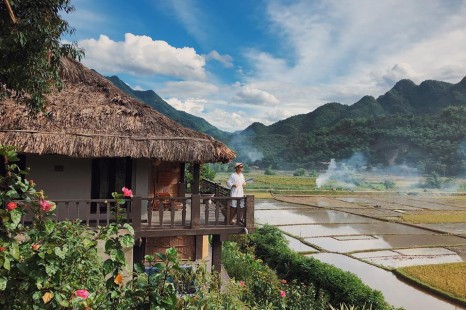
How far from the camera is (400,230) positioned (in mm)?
22016

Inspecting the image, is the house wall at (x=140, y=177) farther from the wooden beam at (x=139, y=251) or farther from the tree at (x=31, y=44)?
the tree at (x=31, y=44)

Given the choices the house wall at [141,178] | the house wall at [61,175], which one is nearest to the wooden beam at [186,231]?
the house wall at [141,178]

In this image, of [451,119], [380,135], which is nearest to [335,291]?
[380,135]

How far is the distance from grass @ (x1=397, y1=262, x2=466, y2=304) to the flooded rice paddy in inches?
18.1

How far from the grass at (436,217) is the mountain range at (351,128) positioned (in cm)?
4573

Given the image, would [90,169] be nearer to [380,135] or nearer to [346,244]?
[346,244]

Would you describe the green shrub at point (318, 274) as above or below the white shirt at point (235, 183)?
below

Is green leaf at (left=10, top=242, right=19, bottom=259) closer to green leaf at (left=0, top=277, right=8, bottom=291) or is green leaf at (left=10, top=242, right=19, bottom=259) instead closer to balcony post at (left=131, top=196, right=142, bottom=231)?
green leaf at (left=0, top=277, right=8, bottom=291)

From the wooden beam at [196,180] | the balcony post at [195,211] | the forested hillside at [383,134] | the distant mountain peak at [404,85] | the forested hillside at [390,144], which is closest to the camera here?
the balcony post at [195,211]

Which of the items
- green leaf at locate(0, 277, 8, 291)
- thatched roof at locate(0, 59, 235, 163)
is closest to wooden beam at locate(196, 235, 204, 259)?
thatched roof at locate(0, 59, 235, 163)

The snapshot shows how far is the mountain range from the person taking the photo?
80.4 m

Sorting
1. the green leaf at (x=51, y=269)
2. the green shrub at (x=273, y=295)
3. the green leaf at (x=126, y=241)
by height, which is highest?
the green leaf at (x=126, y=241)

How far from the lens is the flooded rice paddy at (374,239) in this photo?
12833 millimetres

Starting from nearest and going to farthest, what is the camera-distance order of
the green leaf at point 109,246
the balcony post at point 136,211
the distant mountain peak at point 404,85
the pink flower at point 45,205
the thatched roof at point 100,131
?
the green leaf at point 109,246 < the pink flower at point 45,205 < the balcony post at point 136,211 < the thatched roof at point 100,131 < the distant mountain peak at point 404,85
